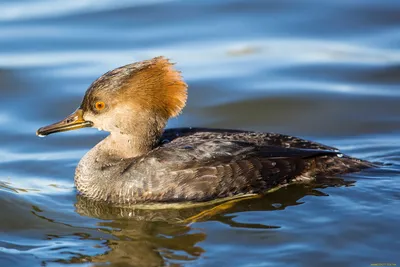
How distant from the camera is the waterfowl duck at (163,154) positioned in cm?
816

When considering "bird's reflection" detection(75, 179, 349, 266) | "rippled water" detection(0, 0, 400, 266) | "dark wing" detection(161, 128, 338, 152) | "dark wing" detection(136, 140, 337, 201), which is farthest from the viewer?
"dark wing" detection(161, 128, 338, 152)

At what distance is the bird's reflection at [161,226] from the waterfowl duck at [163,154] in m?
0.12

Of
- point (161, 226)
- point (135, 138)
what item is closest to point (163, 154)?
point (135, 138)

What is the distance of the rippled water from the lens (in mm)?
7262

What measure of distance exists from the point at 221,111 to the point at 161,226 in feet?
11.5

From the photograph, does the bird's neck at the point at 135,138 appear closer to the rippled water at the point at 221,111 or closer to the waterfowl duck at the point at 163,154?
the waterfowl duck at the point at 163,154

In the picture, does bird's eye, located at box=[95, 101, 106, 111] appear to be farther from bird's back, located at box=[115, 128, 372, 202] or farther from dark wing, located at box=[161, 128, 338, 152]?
dark wing, located at box=[161, 128, 338, 152]

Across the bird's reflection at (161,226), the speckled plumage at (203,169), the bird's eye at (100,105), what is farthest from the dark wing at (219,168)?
the bird's eye at (100,105)

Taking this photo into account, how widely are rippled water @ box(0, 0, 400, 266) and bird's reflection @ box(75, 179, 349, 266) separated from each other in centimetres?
2

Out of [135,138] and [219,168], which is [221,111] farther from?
[219,168]

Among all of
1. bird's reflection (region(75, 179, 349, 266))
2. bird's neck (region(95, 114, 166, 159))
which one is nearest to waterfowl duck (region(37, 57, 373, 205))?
bird's neck (region(95, 114, 166, 159))

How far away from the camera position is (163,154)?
8.24 meters

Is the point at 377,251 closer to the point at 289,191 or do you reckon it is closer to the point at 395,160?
the point at 289,191

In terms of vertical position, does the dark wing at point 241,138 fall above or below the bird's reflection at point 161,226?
above
